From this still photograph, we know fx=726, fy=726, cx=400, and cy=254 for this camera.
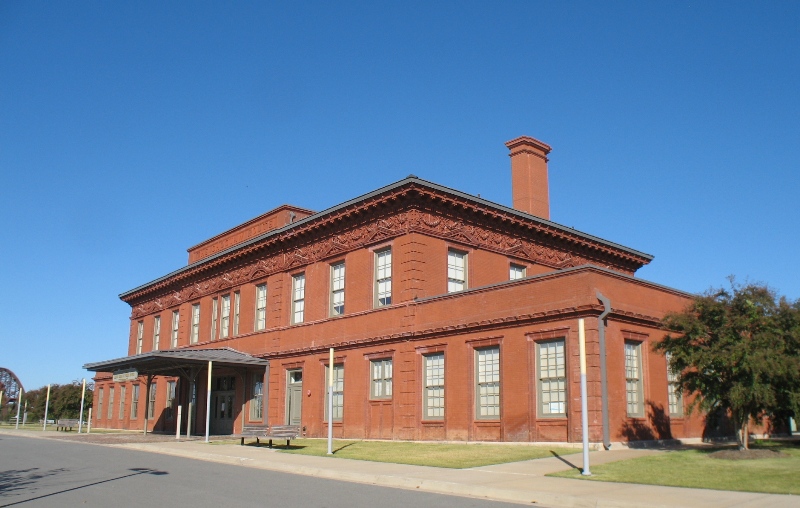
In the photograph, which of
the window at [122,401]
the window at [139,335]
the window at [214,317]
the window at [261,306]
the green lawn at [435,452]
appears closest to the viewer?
the green lawn at [435,452]

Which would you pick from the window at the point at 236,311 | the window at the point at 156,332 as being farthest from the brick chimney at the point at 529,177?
the window at the point at 156,332

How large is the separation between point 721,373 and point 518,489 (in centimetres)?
760

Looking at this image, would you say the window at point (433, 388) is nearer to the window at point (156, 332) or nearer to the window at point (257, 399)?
the window at point (257, 399)

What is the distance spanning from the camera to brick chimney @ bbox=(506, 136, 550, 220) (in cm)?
3478

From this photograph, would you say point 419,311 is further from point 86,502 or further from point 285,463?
point 86,502

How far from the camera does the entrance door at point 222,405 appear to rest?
36.9 metres

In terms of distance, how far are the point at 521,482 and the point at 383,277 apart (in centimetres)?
1554

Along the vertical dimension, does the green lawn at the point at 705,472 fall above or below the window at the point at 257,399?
below

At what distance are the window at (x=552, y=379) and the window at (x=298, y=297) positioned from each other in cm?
1380

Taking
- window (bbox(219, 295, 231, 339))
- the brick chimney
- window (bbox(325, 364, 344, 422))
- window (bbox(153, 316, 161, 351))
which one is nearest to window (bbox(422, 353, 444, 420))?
window (bbox(325, 364, 344, 422))

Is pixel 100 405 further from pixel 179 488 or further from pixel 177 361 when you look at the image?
pixel 179 488

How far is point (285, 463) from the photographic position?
18.2m

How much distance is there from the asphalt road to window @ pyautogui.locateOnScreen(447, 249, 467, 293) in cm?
1197

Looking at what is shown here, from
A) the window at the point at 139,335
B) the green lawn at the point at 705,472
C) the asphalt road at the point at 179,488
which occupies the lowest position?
the asphalt road at the point at 179,488
